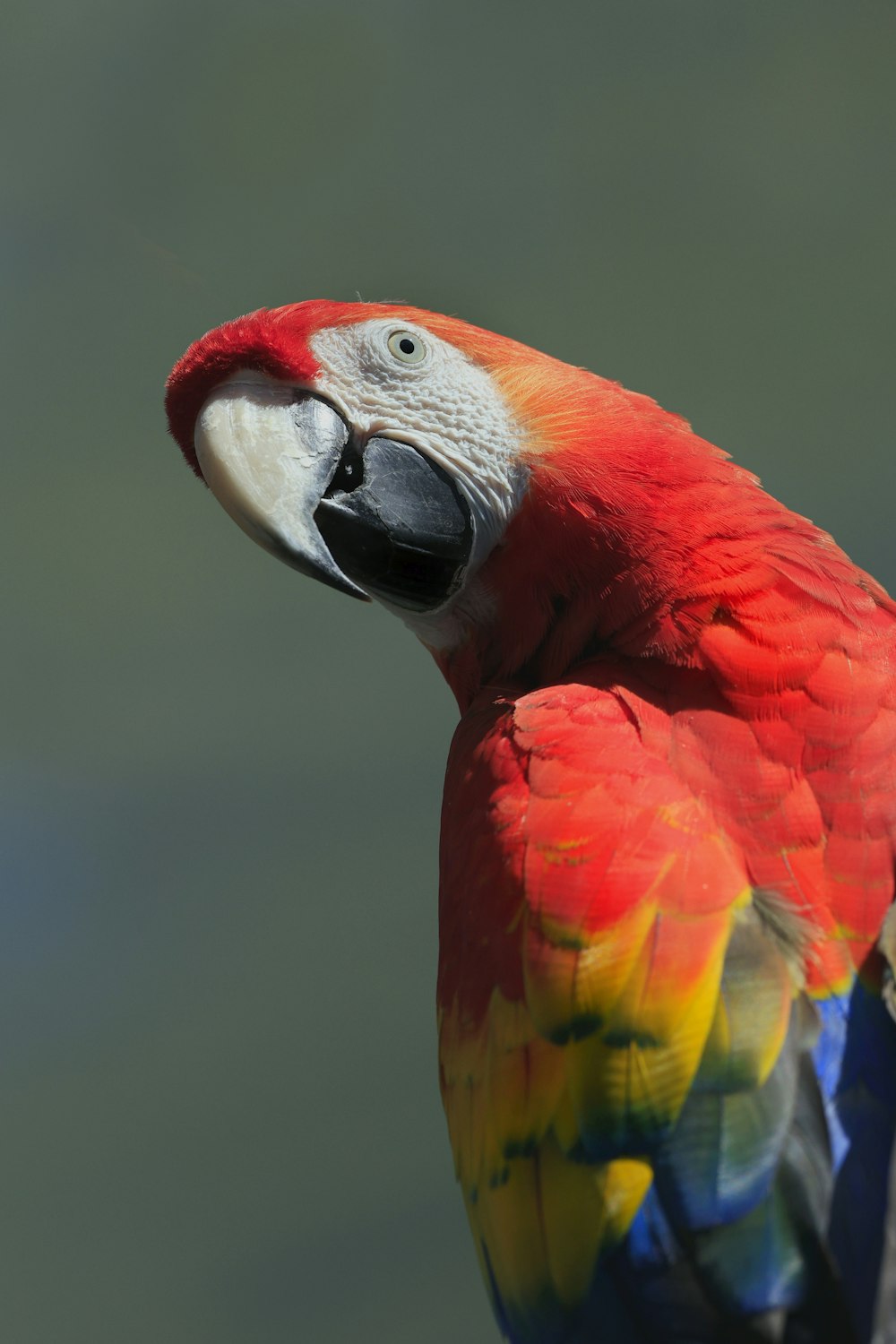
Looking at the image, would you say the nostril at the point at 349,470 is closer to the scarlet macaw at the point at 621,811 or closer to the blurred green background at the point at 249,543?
the scarlet macaw at the point at 621,811

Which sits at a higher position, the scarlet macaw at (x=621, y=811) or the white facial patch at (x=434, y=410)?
the white facial patch at (x=434, y=410)

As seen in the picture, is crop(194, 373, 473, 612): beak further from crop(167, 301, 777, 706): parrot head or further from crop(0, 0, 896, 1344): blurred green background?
crop(0, 0, 896, 1344): blurred green background

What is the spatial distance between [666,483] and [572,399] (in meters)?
0.12

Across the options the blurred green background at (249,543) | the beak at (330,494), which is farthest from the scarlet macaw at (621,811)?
the blurred green background at (249,543)

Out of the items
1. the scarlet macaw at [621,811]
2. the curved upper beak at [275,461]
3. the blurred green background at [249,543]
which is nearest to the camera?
the scarlet macaw at [621,811]

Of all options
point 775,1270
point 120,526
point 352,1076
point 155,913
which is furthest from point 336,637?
point 775,1270

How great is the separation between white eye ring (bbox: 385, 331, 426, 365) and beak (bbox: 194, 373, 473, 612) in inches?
2.8

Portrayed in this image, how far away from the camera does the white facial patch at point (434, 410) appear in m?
1.01

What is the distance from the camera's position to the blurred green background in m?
1.77

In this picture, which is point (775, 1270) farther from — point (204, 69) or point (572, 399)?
point (204, 69)

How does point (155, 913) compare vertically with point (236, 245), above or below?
below

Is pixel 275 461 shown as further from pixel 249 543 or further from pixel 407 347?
pixel 249 543

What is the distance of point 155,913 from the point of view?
2.00 meters

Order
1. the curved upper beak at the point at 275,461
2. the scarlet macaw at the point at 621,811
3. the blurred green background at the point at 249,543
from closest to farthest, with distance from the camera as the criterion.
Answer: the scarlet macaw at the point at 621,811 → the curved upper beak at the point at 275,461 → the blurred green background at the point at 249,543
